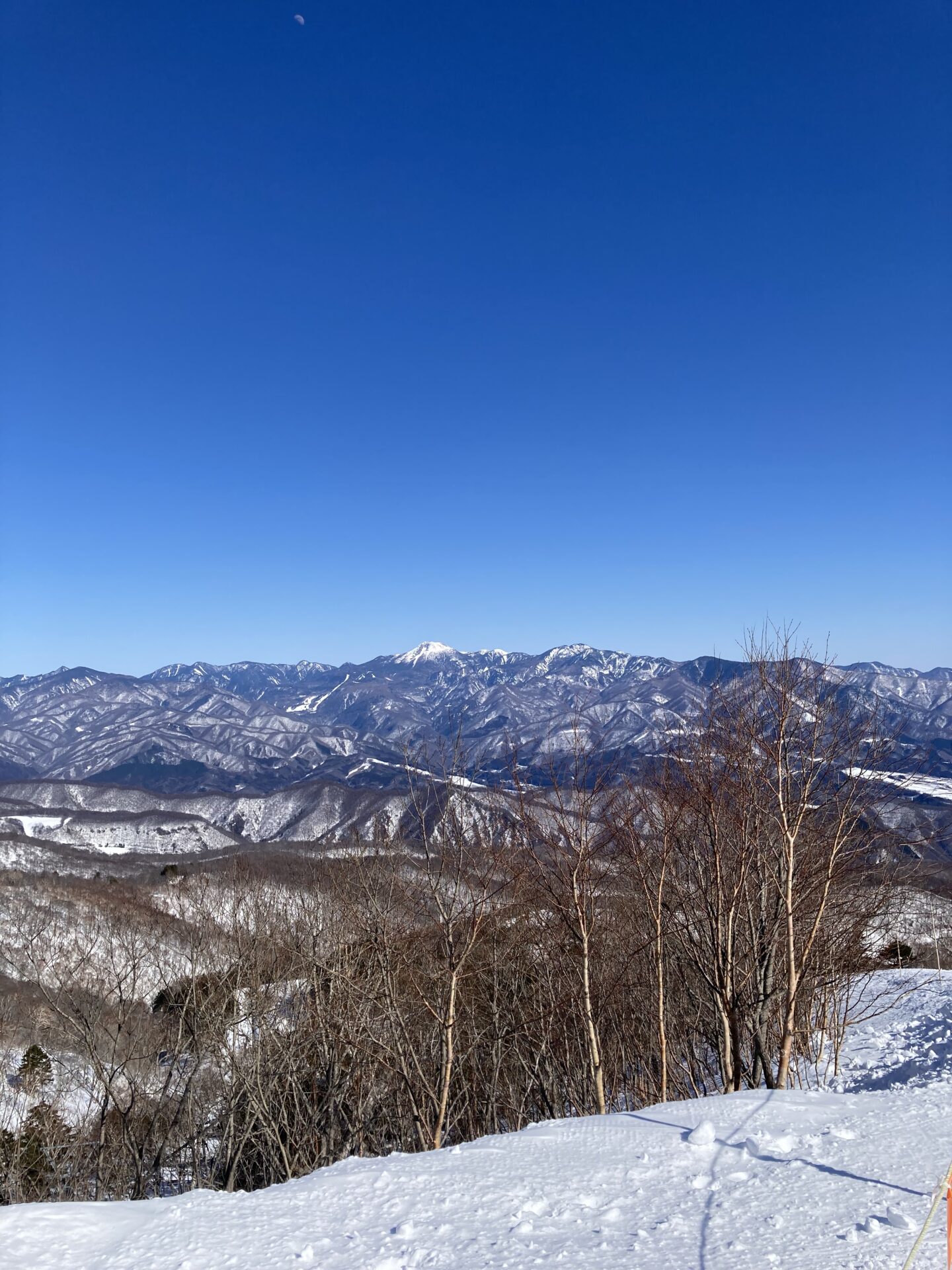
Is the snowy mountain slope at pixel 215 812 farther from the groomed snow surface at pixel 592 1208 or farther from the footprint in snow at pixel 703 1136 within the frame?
the footprint in snow at pixel 703 1136

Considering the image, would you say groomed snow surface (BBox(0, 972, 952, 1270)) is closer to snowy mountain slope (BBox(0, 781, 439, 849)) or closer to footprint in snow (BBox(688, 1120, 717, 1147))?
footprint in snow (BBox(688, 1120, 717, 1147))

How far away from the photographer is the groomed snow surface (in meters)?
5.27

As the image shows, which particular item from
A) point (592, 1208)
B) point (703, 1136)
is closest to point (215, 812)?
point (703, 1136)

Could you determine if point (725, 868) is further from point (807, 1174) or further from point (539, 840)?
point (807, 1174)

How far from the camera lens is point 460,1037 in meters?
18.5

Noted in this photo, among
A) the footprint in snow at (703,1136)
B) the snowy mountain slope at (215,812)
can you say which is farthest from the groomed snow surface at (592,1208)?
the snowy mountain slope at (215,812)

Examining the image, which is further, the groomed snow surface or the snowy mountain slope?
the snowy mountain slope

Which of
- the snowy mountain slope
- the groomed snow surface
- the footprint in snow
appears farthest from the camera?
the snowy mountain slope

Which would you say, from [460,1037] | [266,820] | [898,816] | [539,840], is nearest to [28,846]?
[266,820]

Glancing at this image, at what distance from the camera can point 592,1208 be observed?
5930mm

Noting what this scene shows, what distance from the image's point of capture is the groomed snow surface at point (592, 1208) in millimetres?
5270

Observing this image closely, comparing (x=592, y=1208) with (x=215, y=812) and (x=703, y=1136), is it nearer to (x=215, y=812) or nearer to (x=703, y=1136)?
(x=703, y=1136)

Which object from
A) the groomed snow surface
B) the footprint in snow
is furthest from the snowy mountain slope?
the footprint in snow

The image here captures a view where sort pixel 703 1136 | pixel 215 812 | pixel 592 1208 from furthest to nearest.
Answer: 1. pixel 215 812
2. pixel 703 1136
3. pixel 592 1208
